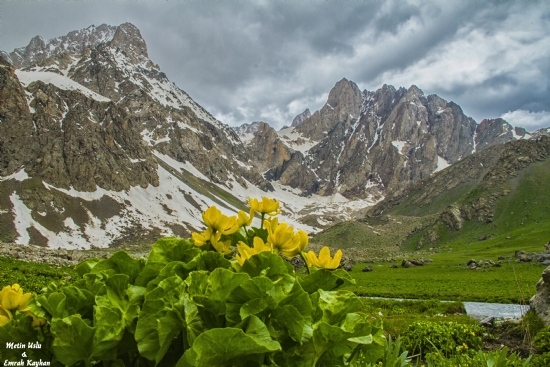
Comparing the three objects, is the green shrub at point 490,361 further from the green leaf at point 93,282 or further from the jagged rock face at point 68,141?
the jagged rock face at point 68,141

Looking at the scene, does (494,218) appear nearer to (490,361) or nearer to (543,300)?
(543,300)

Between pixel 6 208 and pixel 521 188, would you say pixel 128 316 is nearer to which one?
pixel 6 208

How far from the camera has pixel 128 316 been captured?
189 cm

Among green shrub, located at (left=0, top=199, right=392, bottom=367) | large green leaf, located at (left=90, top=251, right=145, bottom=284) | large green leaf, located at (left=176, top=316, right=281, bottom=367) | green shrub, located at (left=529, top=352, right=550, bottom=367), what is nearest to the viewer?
large green leaf, located at (left=176, top=316, right=281, bottom=367)

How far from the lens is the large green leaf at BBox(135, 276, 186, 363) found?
1690 millimetres

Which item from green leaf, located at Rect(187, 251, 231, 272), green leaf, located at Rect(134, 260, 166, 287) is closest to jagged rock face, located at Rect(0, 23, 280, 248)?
green leaf, located at Rect(134, 260, 166, 287)

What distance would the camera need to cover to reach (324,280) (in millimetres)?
2230

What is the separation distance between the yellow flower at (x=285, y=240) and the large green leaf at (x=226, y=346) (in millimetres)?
816

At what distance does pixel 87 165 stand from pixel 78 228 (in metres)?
37.9

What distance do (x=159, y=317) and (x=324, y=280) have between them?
111 cm

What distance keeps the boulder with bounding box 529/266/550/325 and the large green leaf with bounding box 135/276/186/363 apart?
1298 centimetres

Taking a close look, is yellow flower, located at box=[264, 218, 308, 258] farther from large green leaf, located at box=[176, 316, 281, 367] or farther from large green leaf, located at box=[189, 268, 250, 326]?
large green leaf, located at box=[176, 316, 281, 367]

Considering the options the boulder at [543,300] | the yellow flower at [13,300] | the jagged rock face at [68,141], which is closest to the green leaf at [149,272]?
the yellow flower at [13,300]

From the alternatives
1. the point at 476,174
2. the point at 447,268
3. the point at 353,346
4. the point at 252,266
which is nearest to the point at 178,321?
the point at 252,266
